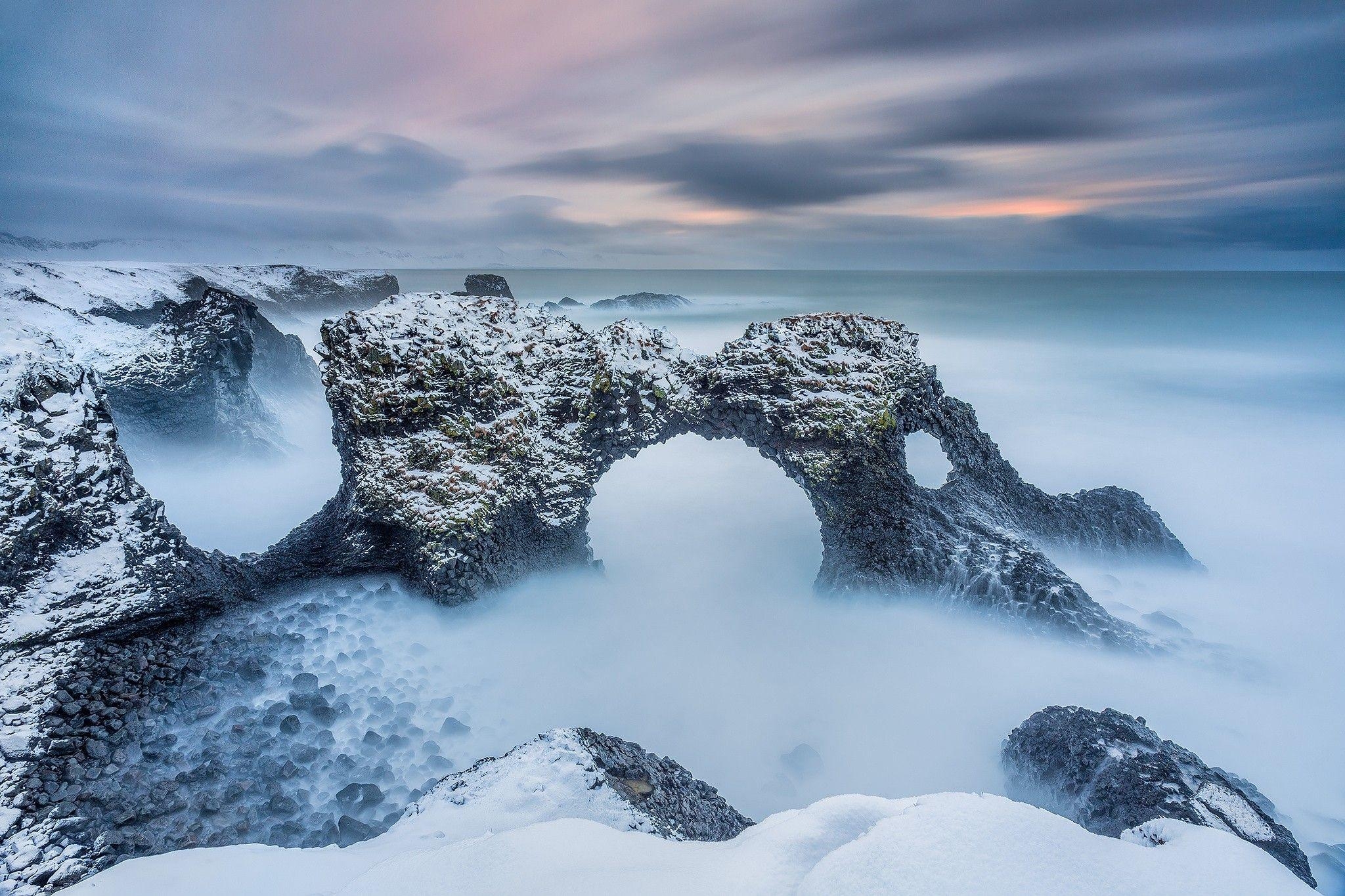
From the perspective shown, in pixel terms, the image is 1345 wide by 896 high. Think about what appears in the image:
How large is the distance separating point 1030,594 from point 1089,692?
150 cm

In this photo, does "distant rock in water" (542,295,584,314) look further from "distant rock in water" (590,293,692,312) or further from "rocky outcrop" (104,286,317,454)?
"rocky outcrop" (104,286,317,454)

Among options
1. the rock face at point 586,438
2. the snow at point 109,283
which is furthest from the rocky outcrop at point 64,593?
the snow at point 109,283

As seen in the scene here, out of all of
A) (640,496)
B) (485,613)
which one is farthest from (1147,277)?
(485,613)

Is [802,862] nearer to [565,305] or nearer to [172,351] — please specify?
[172,351]

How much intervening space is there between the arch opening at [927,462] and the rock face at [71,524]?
17.2 m

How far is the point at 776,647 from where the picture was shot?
10.2 metres

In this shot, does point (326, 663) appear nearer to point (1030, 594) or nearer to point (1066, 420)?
point (1030, 594)

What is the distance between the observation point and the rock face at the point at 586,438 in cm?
926

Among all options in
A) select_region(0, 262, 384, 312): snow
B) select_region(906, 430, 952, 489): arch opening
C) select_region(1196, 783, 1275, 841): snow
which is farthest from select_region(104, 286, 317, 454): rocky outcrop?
select_region(1196, 783, 1275, 841): snow

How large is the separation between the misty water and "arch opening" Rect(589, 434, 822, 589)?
0.09 metres

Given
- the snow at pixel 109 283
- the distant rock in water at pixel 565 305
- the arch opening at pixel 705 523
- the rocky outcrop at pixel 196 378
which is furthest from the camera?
the distant rock in water at pixel 565 305

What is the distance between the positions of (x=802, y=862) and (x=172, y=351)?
18850mm

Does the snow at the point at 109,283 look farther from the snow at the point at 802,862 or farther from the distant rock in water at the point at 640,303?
the distant rock in water at the point at 640,303

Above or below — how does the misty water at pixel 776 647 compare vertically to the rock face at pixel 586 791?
below
